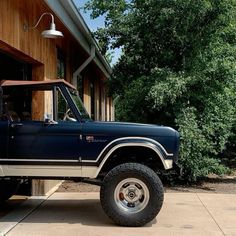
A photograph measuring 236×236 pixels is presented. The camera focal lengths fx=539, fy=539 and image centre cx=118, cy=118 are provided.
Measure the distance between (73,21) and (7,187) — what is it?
458 centimetres

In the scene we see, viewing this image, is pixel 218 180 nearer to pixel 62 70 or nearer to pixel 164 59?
pixel 164 59

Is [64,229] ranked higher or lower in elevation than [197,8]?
lower

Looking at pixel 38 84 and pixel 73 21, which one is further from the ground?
pixel 73 21

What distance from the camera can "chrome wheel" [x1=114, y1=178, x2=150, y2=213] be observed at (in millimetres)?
7617

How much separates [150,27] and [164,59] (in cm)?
81

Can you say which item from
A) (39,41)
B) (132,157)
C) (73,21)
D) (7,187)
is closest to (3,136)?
(7,187)

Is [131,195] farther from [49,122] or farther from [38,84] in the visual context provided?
[38,84]

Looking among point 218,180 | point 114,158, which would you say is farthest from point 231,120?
point 114,158

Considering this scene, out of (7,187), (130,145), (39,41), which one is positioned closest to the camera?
(130,145)

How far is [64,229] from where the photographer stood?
742cm

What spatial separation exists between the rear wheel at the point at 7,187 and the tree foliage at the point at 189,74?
373 centimetres

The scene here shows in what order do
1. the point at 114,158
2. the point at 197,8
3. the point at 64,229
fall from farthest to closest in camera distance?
the point at 197,8, the point at 114,158, the point at 64,229

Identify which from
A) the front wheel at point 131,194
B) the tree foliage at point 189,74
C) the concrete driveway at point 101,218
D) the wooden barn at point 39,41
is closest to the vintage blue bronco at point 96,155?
the front wheel at point 131,194

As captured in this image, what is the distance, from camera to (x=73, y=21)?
1166cm
